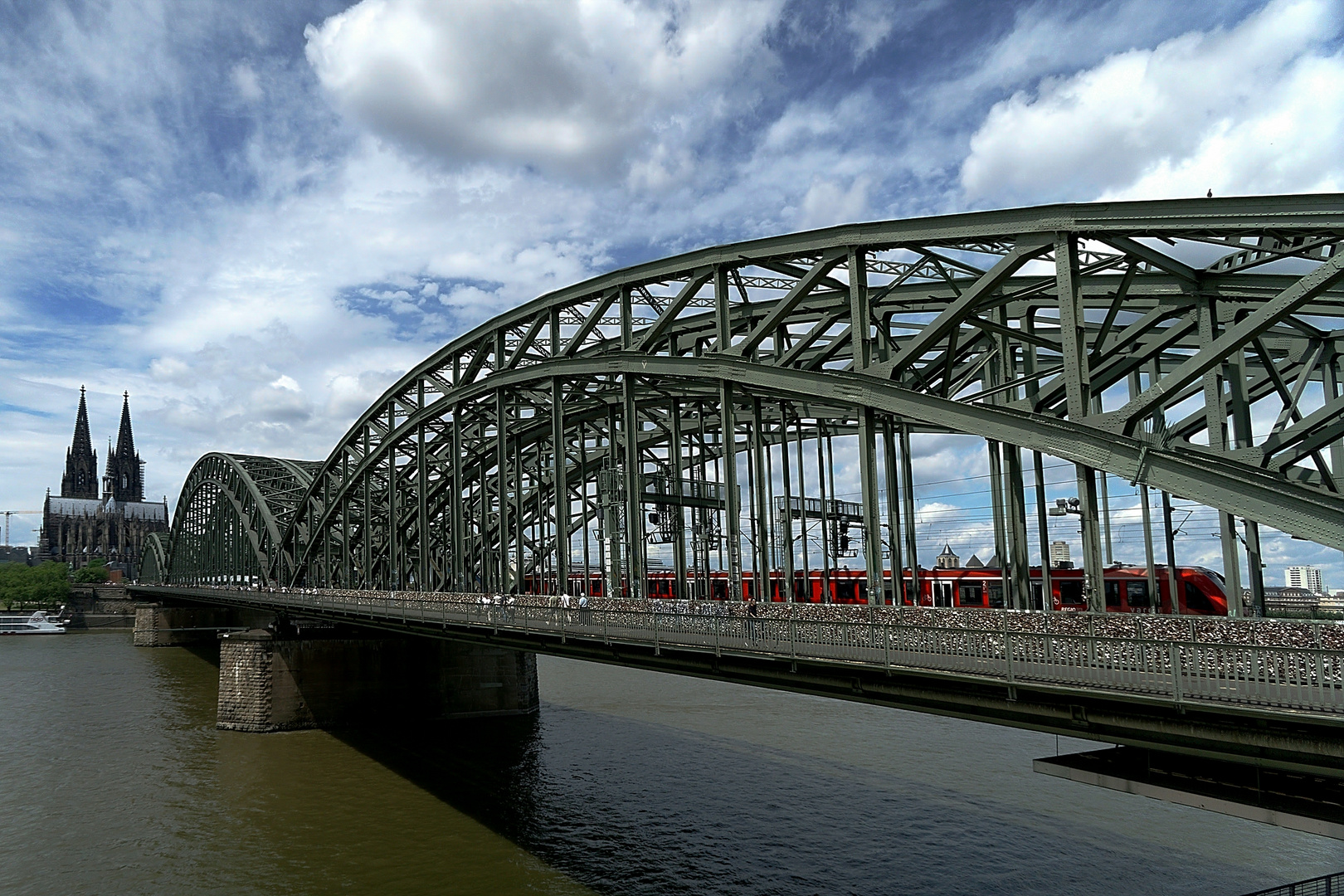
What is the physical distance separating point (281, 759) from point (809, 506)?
25.3m

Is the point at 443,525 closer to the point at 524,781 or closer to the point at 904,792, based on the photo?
the point at 524,781

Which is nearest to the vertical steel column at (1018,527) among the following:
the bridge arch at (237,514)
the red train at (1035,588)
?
the red train at (1035,588)

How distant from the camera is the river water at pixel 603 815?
24.2 metres

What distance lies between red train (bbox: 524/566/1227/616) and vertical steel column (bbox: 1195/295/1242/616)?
703 cm

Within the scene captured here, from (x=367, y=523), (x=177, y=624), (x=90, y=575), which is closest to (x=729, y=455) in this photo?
(x=367, y=523)

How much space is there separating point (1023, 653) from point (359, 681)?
4015 cm

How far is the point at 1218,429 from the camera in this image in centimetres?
2027

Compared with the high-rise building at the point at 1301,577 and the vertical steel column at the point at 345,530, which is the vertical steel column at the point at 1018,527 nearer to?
the vertical steel column at the point at 345,530

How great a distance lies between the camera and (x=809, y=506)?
141ft

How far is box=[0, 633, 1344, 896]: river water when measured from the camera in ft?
79.5

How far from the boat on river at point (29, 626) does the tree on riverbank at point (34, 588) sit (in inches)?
731

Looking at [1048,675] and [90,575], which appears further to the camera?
[90,575]

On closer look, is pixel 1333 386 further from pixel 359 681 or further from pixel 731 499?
pixel 359 681

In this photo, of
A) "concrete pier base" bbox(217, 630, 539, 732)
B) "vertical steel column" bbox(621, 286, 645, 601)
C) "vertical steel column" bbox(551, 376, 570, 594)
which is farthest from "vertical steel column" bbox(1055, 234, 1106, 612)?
"concrete pier base" bbox(217, 630, 539, 732)
